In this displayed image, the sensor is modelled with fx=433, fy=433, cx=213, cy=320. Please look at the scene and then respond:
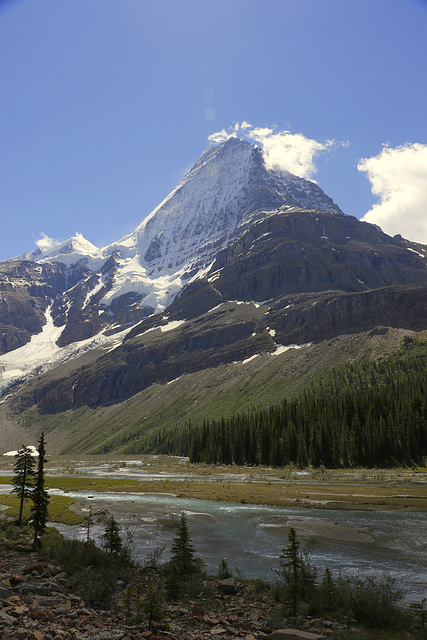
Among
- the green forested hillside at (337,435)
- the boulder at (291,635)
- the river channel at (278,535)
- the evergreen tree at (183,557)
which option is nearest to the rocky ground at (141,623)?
the boulder at (291,635)

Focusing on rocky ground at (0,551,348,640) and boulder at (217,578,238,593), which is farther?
boulder at (217,578,238,593)

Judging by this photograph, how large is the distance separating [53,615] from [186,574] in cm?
937

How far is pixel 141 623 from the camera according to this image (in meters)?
18.1

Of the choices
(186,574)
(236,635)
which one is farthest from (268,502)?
(236,635)

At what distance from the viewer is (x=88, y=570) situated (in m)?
23.9

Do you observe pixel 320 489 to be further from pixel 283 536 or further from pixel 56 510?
pixel 56 510

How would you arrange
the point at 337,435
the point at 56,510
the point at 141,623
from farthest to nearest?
the point at 337,435 < the point at 56,510 < the point at 141,623

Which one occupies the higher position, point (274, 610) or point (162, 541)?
point (274, 610)

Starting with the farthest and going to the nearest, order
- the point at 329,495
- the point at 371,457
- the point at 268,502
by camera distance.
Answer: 1. the point at 371,457
2. the point at 329,495
3. the point at 268,502

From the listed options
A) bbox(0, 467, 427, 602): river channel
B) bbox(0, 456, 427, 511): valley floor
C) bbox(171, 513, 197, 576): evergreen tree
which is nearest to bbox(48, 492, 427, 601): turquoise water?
bbox(0, 467, 427, 602): river channel

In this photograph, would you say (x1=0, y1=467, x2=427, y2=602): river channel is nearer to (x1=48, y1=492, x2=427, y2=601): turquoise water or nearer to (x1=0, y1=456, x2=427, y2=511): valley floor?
(x1=48, y1=492, x2=427, y2=601): turquoise water

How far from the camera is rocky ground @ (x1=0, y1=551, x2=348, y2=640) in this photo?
1616 cm

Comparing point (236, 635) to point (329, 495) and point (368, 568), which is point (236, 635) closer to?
point (368, 568)

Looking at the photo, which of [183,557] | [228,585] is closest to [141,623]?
[228,585]
